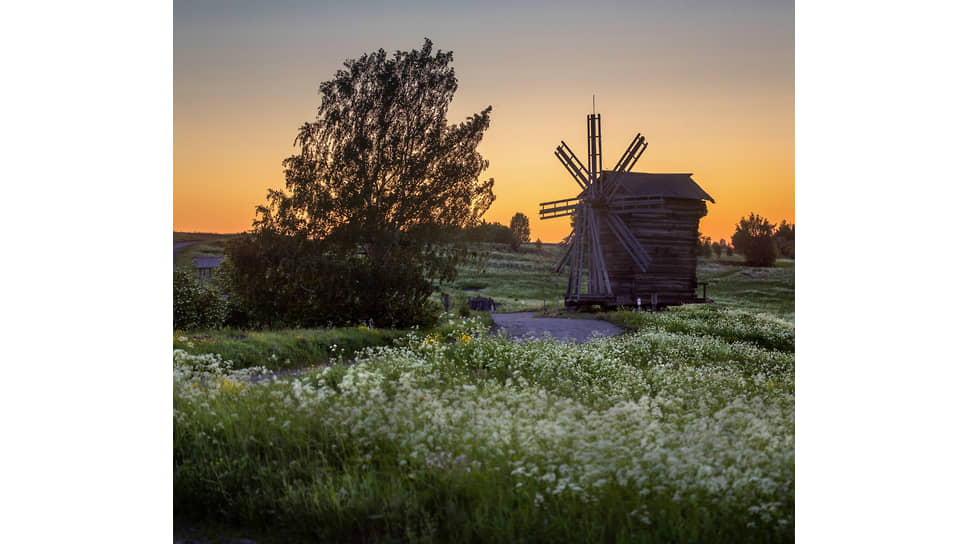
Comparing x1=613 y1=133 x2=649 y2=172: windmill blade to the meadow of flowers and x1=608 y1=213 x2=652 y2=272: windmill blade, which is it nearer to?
x1=608 y1=213 x2=652 y2=272: windmill blade

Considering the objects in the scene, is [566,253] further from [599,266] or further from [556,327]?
[556,327]

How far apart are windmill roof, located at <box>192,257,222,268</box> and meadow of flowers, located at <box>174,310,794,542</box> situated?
2.64ft

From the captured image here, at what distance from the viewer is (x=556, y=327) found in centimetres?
564

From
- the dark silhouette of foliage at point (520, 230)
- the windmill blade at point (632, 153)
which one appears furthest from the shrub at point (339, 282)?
the windmill blade at point (632, 153)

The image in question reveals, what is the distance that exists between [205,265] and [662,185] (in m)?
3.86

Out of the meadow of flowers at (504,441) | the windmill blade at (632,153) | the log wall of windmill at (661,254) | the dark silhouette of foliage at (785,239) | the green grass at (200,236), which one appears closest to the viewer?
the meadow of flowers at (504,441)

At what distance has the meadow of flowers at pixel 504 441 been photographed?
4023mm

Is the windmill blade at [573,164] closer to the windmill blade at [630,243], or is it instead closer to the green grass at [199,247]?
the windmill blade at [630,243]

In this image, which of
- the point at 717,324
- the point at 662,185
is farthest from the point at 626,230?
the point at 717,324

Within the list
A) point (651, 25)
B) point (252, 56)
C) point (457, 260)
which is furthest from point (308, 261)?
point (651, 25)

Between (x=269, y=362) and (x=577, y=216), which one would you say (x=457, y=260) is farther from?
(x=269, y=362)

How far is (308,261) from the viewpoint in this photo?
5898mm

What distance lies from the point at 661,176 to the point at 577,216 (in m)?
0.72

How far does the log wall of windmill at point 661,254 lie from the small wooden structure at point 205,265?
3.25 metres
